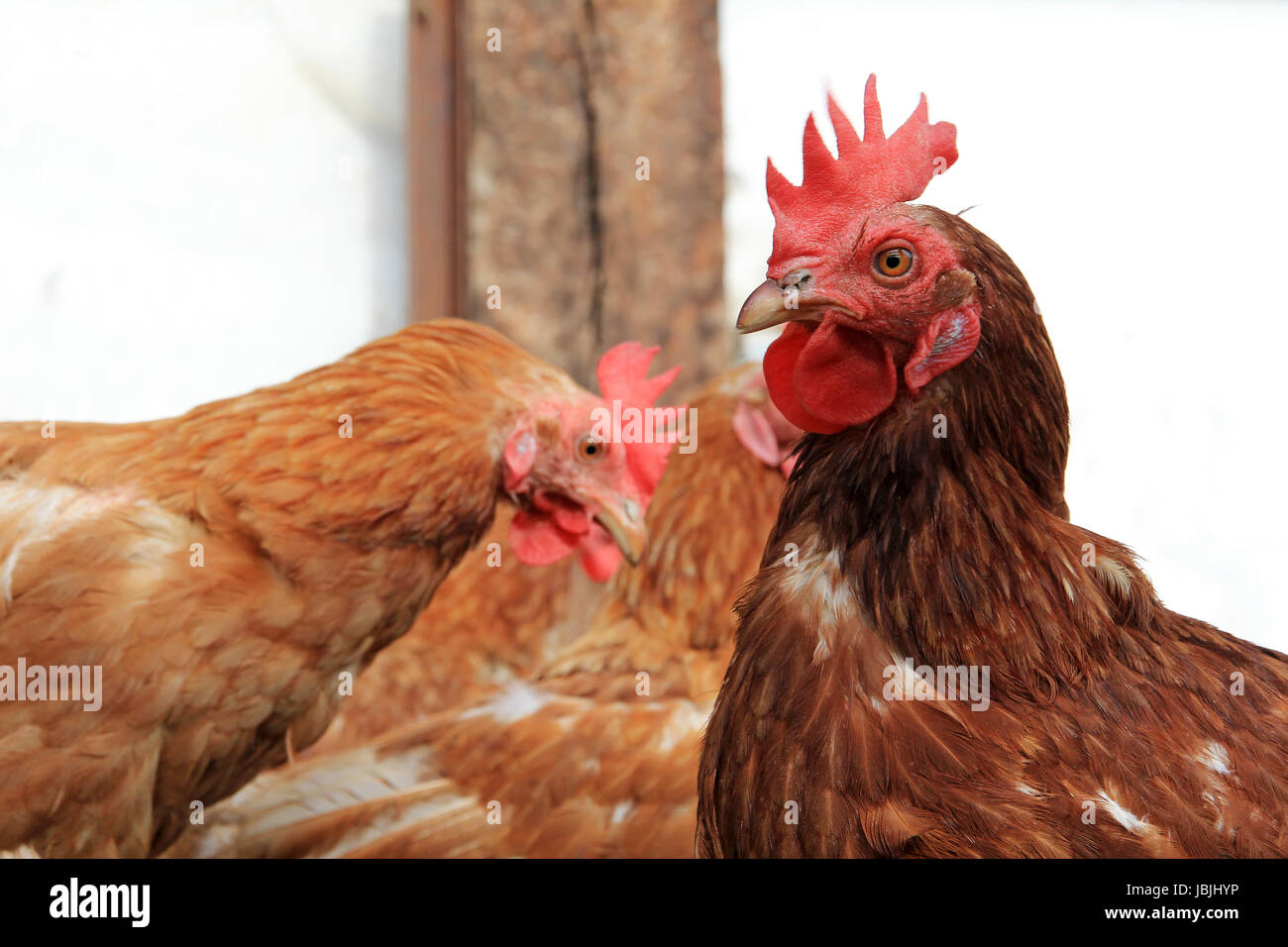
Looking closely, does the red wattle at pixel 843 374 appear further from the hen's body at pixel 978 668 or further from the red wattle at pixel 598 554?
the red wattle at pixel 598 554

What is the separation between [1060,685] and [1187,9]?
242cm

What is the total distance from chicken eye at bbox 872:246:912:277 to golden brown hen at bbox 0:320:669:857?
0.86 m

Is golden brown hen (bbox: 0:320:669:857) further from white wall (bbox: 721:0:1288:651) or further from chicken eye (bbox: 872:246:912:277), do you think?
white wall (bbox: 721:0:1288:651)

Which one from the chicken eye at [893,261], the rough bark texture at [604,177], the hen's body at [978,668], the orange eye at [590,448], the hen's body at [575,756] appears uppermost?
the rough bark texture at [604,177]

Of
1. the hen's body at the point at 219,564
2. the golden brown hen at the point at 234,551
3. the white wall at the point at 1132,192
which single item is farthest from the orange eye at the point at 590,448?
the white wall at the point at 1132,192

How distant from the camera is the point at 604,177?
117 inches

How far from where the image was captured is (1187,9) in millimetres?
2936

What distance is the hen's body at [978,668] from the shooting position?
1.27 m

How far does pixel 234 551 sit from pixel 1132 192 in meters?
2.48

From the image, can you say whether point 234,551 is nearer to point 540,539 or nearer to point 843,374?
point 540,539

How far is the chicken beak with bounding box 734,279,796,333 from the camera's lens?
1353 mm

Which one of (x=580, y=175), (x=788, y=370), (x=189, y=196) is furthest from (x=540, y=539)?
(x=189, y=196)

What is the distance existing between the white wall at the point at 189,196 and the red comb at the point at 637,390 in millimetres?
879
